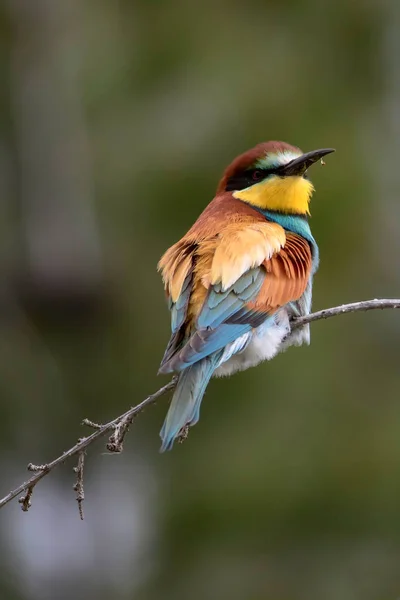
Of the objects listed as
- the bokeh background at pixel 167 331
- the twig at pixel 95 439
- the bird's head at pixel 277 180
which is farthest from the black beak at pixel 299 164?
the bokeh background at pixel 167 331

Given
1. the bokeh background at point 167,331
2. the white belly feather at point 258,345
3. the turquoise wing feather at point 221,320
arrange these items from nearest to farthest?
the turquoise wing feather at point 221,320, the white belly feather at point 258,345, the bokeh background at point 167,331

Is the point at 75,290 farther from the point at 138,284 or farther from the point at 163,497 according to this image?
the point at 163,497

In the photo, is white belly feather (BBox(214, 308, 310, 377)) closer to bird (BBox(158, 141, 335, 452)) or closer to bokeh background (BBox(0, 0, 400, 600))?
bird (BBox(158, 141, 335, 452))

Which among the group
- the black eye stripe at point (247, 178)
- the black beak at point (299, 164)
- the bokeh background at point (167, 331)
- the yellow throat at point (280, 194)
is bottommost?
the bokeh background at point (167, 331)

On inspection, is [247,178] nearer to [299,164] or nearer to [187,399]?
[299,164]

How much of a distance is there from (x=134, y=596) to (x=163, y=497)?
536 millimetres

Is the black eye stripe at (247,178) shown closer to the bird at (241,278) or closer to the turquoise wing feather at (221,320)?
the bird at (241,278)

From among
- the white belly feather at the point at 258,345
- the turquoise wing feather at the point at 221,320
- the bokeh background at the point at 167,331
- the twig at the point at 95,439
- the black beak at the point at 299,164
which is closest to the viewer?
the twig at the point at 95,439

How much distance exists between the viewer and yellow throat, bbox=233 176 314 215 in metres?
2.97

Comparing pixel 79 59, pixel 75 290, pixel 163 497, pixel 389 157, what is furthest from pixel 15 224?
pixel 389 157

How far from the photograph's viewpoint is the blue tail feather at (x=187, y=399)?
7.55ft

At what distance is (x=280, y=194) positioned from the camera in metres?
2.96

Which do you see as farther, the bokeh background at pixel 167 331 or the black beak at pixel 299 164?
the bokeh background at pixel 167 331

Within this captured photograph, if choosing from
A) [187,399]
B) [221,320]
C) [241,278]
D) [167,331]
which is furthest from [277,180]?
[167,331]
